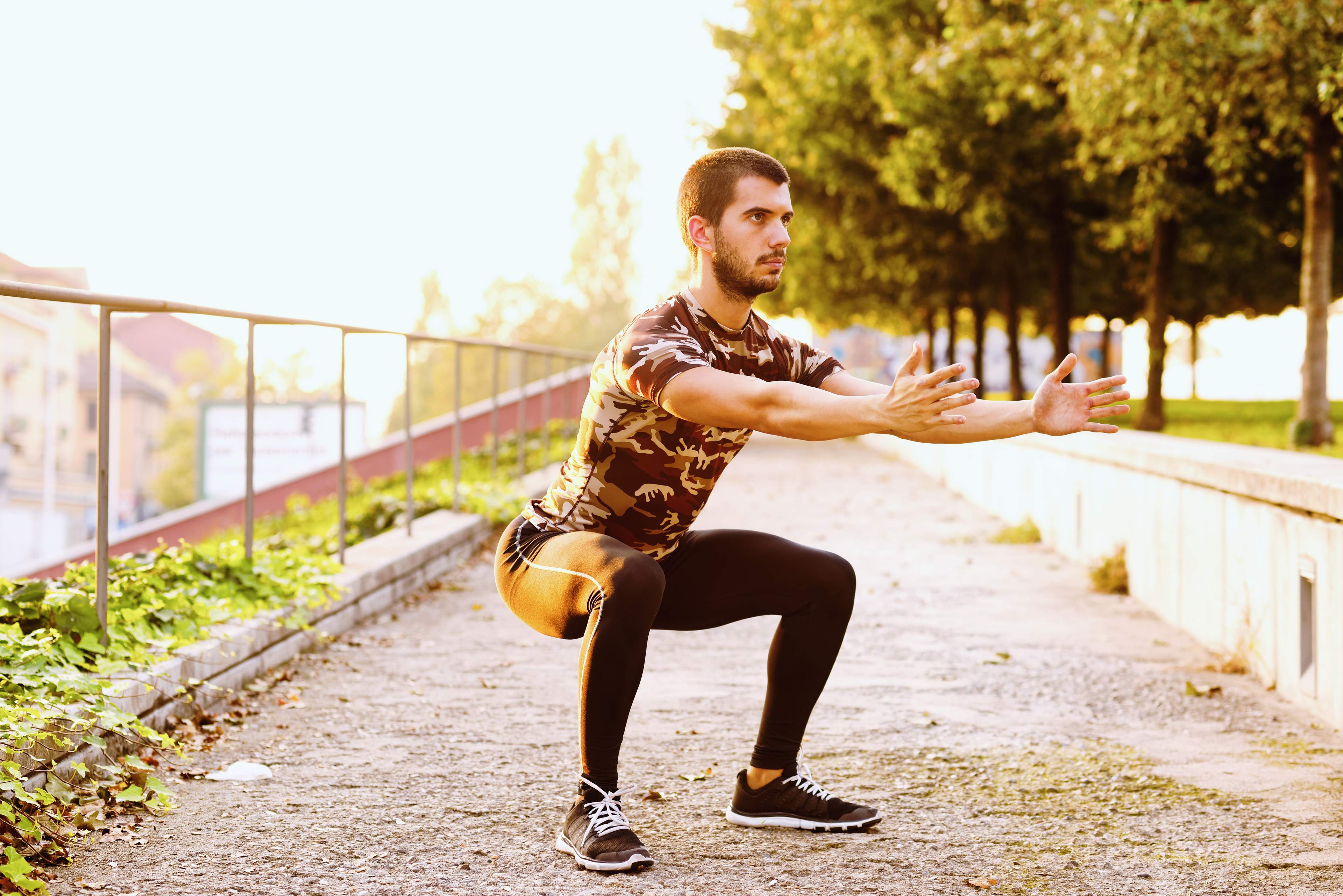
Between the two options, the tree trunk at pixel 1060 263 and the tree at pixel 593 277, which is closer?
the tree trunk at pixel 1060 263

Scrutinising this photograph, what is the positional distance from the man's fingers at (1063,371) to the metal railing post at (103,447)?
2.96 meters

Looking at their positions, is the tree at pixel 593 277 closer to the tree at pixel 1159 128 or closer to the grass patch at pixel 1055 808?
the tree at pixel 1159 128

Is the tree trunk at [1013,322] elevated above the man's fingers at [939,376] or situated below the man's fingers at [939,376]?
above

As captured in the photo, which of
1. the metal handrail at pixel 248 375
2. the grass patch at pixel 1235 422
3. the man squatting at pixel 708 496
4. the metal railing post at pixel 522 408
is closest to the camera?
the man squatting at pixel 708 496

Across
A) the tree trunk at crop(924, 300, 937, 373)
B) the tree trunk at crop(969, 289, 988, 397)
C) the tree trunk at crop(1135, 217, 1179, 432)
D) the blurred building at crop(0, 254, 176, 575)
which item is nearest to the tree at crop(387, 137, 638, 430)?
the blurred building at crop(0, 254, 176, 575)

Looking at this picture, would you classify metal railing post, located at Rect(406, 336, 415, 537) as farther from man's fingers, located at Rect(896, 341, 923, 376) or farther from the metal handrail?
man's fingers, located at Rect(896, 341, 923, 376)

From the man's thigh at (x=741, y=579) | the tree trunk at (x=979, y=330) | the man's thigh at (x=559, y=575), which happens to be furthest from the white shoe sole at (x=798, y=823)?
the tree trunk at (x=979, y=330)

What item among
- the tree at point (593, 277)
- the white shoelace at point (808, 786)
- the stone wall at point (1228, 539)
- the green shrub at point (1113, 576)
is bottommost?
the white shoelace at point (808, 786)

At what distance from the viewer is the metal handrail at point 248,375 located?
452 cm

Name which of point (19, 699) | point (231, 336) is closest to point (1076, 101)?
point (231, 336)

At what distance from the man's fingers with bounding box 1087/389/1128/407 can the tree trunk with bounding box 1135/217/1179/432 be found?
16.5 meters

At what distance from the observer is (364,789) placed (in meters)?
4.37

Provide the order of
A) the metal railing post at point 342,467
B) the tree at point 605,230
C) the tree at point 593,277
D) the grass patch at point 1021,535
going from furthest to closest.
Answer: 1. the tree at point 605,230
2. the tree at point 593,277
3. the grass patch at point 1021,535
4. the metal railing post at point 342,467

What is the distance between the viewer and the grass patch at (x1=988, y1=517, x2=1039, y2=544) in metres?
11.9
